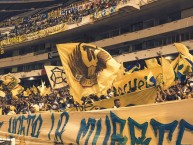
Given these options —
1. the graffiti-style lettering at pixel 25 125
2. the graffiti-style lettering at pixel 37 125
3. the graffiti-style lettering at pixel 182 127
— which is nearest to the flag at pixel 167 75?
the graffiti-style lettering at pixel 25 125

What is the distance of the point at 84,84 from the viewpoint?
38.0 feet

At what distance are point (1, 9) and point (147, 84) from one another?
213 ft

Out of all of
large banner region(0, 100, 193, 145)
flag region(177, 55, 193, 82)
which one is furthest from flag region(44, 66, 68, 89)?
large banner region(0, 100, 193, 145)

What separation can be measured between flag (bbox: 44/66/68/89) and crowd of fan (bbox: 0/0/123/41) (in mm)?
19027

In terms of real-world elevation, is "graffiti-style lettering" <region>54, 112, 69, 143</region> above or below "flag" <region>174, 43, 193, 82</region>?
below

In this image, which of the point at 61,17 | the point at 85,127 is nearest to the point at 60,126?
the point at 85,127

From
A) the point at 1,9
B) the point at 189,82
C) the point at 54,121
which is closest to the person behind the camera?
the point at 54,121

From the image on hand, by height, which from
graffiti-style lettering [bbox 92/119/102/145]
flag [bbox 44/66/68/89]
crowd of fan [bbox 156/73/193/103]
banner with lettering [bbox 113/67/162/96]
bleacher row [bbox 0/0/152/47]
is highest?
bleacher row [bbox 0/0/152/47]

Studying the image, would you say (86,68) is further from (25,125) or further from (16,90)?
(16,90)

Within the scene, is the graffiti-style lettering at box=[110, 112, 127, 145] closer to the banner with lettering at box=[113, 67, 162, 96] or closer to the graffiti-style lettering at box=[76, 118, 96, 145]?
the graffiti-style lettering at box=[76, 118, 96, 145]

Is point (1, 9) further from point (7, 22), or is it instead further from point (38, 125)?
point (38, 125)

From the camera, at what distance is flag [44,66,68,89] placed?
1680 centimetres

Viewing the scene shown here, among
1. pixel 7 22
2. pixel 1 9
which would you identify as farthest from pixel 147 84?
pixel 1 9

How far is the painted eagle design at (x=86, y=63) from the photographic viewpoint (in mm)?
11609
